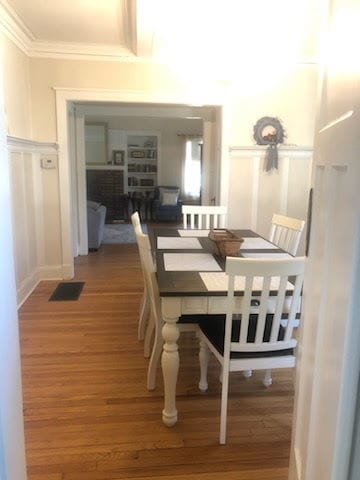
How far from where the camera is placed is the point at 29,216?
407 cm

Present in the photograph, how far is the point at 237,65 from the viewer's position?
4.25 metres

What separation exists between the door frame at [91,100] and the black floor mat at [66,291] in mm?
245

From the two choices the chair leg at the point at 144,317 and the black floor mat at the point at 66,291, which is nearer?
the chair leg at the point at 144,317

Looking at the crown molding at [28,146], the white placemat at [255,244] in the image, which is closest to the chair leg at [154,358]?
the white placemat at [255,244]

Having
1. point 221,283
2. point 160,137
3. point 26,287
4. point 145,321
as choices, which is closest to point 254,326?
point 221,283

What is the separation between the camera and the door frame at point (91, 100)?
13.7ft

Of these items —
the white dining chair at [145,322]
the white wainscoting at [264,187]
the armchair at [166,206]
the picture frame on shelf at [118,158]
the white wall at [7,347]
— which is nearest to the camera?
the white wall at [7,347]

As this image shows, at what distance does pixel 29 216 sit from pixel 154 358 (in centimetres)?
245

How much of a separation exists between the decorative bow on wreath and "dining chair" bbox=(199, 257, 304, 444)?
2714 millimetres

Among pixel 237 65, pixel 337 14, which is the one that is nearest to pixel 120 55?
pixel 237 65

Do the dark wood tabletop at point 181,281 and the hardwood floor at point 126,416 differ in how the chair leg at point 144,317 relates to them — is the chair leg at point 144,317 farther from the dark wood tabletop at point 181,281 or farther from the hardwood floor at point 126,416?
the dark wood tabletop at point 181,281

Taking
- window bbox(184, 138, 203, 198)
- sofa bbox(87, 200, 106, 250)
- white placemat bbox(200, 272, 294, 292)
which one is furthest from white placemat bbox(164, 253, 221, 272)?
window bbox(184, 138, 203, 198)

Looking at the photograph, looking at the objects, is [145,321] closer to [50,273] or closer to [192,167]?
[50,273]

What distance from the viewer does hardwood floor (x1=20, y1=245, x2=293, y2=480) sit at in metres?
1.78
